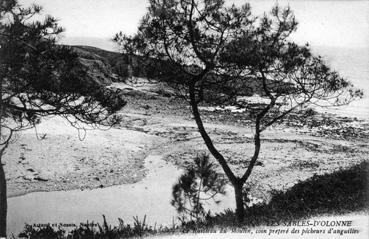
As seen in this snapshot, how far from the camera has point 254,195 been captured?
16.0m

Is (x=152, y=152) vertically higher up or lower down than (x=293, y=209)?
higher up

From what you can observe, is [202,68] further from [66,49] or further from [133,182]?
[133,182]

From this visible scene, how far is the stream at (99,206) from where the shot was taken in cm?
1389

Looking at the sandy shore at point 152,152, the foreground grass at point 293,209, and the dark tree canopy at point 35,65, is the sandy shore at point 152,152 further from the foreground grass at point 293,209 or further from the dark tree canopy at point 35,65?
the dark tree canopy at point 35,65

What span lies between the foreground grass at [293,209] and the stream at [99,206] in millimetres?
2663

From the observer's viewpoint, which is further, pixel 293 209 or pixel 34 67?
pixel 293 209

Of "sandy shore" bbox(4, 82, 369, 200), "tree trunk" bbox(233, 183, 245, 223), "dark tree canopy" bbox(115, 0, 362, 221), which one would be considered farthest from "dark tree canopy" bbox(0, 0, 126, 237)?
"sandy shore" bbox(4, 82, 369, 200)

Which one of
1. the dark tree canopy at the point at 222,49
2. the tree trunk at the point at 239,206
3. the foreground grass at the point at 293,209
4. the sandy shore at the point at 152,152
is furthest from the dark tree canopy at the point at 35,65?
the sandy shore at the point at 152,152

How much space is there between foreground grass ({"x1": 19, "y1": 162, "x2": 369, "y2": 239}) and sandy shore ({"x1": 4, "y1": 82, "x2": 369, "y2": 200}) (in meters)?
4.36

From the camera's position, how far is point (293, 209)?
10.4 m

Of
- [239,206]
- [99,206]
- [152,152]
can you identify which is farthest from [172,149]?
[239,206]

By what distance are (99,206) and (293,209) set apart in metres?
7.85

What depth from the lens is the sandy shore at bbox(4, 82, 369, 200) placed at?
17312mm

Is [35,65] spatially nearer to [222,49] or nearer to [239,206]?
[222,49]
